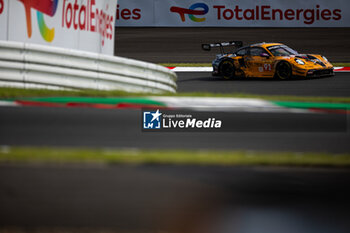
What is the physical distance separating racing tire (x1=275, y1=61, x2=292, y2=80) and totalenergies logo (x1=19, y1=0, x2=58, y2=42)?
6464 mm

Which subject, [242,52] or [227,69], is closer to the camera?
[242,52]

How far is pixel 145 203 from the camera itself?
17.0ft

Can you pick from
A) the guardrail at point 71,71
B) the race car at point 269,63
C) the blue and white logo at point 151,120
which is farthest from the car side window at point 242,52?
the blue and white logo at point 151,120

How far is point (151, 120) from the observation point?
29.5ft

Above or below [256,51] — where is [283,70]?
below

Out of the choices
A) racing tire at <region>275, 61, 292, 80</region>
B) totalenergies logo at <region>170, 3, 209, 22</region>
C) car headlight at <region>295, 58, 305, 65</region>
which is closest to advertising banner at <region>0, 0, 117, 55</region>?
racing tire at <region>275, 61, 292, 80</region>

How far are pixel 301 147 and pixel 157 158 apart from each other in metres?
2.05

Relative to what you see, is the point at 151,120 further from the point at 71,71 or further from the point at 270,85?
the point at 270,85

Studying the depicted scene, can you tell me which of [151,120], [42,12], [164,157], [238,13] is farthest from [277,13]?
[164,157]

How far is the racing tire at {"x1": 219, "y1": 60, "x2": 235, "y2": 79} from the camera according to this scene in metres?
17.9

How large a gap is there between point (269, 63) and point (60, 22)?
617 cm

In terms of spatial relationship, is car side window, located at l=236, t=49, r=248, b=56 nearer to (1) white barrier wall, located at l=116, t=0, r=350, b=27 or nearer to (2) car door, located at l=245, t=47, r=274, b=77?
(2) car door, located at l=245, t=47, r=274, b=77

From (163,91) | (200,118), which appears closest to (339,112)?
(200,118)

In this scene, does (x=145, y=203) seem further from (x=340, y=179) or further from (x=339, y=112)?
(x=339, y=112)
